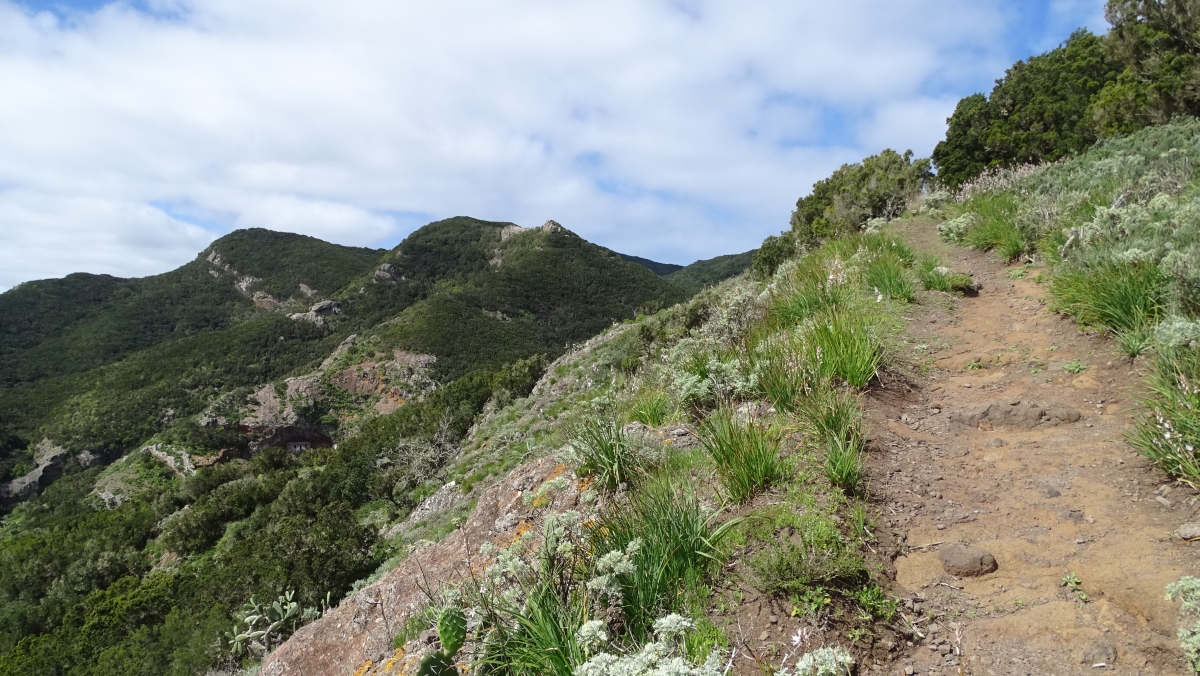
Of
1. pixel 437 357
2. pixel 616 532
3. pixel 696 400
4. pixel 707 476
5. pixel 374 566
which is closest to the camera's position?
pixel 616 532

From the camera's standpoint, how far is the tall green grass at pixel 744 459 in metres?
3.79

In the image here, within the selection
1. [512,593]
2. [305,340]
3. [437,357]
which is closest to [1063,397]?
[512,593]

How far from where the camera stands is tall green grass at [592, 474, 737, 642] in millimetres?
2957

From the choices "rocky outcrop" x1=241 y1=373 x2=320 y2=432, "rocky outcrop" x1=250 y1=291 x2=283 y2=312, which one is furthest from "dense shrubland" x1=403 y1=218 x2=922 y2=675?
"rocky outcrop" x1=250 y1=291 x2=283 y2=312

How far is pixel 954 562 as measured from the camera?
9.83ft

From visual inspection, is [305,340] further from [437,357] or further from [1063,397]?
[1063,397]

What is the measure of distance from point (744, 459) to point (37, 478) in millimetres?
101830

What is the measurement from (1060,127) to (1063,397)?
21.8 meters

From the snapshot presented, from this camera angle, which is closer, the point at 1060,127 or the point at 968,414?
Answer: the point at 968,414

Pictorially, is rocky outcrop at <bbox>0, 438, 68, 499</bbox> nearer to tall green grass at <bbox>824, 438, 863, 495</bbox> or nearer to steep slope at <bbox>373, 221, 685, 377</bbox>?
steep slope at <bbox>373, 221, 685, 377</bbox>

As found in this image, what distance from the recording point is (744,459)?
3834 mm

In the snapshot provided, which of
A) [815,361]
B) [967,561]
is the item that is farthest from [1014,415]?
[967,561]

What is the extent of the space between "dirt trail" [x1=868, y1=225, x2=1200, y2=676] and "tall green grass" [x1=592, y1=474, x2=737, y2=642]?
1042 mm

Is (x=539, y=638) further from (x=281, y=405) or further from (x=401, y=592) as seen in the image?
(x=281, y=405)
